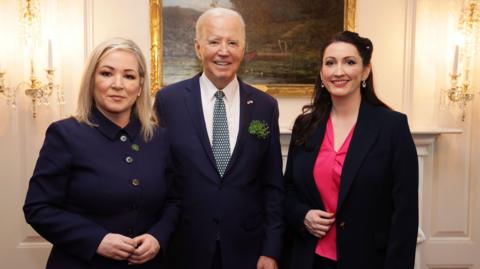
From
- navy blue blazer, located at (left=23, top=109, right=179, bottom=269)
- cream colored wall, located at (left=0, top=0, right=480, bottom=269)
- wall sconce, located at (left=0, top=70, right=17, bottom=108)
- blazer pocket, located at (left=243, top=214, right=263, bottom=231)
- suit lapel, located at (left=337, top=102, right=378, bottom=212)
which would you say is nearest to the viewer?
navy blue blazer, located at (left=23, top=109, right=179, bottom=269)

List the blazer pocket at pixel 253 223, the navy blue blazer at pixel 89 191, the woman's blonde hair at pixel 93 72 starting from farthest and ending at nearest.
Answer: the blazer pocket at pixel 253 223 → the woman's blonde hair at pixel 93 72 → the navy blue blazer at pixel 89 191

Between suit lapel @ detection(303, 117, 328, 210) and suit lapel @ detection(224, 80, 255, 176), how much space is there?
0.31 metres

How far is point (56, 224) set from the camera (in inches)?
65.2

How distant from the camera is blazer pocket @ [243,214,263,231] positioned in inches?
84.8

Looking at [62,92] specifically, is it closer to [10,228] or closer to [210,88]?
[10,228]

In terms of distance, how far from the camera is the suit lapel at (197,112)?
2.11m

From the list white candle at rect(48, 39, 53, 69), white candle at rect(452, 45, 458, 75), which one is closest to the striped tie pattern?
white candle at rect(48, 39, 53, 69)

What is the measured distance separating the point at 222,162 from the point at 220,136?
126 millimetres

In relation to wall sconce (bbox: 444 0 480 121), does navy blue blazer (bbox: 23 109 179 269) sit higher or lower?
lower

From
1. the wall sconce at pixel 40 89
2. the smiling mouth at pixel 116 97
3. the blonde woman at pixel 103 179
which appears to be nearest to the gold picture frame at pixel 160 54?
the wall sconce at pixel 40 89

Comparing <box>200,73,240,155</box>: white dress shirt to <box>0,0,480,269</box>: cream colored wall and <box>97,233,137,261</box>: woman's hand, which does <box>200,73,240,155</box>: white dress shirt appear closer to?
<box>97,233,137,261</box>: woman's hand

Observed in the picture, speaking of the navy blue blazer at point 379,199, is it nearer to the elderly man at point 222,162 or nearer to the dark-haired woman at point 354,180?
the dark-haired woman at point 354,180

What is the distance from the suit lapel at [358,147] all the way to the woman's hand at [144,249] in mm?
789

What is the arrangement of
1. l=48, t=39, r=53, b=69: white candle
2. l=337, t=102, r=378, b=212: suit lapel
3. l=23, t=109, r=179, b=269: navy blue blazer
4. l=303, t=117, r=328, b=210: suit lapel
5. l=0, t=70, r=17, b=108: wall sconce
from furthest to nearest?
l=0, t=70, r=17, b=108: wall sconce → l=48, t=39, r=53, b=69: white candle → l=303, t=117, r=328, b=210: suit lapel → l=337, t=102, r=378, b=212: suit lapel → l=23, t=109, r=179, b=269: navy blue blazer
